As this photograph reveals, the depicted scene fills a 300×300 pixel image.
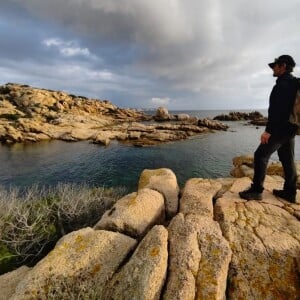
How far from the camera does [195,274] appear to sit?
189 inches

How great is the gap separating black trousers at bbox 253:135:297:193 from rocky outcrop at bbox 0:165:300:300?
91 cm

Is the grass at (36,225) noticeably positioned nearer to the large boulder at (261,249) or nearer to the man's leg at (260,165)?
the large boulder at (261,249)

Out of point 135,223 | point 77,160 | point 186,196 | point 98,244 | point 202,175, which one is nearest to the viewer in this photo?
point 98,244

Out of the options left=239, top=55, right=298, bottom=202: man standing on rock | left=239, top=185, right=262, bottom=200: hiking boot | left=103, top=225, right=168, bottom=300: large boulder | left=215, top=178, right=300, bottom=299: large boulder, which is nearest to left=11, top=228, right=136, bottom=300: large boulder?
left=103, top=225, right=168, bottom=300: large boulder

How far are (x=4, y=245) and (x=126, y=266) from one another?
6.41 metres

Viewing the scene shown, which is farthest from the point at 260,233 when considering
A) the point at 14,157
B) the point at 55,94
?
the point at 55,94

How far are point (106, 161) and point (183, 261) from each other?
29778mm

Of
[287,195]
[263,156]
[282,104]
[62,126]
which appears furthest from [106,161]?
[62,126]

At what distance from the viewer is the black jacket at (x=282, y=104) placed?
6.21 m

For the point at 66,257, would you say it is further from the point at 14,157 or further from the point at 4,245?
the point at 14,157

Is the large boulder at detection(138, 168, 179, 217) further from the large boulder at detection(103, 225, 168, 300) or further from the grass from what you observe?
the grass

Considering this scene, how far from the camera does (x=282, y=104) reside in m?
6.36

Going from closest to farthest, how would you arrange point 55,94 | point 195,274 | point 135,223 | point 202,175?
point 195,274
point 135,223
point 202,175
point 55,94

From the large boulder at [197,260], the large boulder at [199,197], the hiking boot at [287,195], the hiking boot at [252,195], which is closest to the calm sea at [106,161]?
the large boulder at [199,197]
